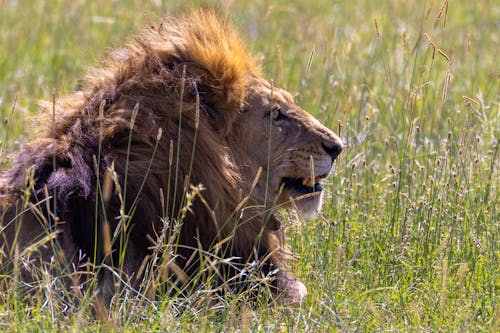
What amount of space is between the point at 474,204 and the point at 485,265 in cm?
56

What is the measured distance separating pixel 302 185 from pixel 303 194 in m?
0.04

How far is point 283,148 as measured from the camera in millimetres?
3986

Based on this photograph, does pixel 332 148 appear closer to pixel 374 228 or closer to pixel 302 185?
pixel 302 185

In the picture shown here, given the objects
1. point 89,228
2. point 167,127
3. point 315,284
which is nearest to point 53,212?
point 89,228

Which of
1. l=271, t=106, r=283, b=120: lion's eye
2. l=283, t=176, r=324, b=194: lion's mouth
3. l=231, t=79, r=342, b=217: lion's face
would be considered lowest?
l=283, t=176, r=324, b=194: lion's mouth

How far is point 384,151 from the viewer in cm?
551

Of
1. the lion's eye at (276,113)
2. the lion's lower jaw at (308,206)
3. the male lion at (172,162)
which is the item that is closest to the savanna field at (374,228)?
the lion's lower jaw at (308,206)

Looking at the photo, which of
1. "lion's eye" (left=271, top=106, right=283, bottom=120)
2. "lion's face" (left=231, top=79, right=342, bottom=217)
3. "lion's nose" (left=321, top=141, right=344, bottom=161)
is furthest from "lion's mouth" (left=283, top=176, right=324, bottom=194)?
"lion's eye" (left=271, top=106, right=283, bottom=120)

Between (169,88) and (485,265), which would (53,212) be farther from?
(485,265)

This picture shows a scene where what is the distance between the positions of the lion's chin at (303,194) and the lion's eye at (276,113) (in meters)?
0.25

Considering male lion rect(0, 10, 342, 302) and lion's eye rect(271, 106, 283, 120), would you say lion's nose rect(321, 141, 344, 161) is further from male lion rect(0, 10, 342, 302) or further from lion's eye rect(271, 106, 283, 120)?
lion's eye rect(271, 106, 283, 120)

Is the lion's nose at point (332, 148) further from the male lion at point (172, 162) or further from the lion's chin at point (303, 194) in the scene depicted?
the lion's chin at point (303, 194)

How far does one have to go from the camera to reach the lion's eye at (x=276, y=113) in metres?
3.98

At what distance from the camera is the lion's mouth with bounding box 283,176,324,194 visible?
4.02 metres
